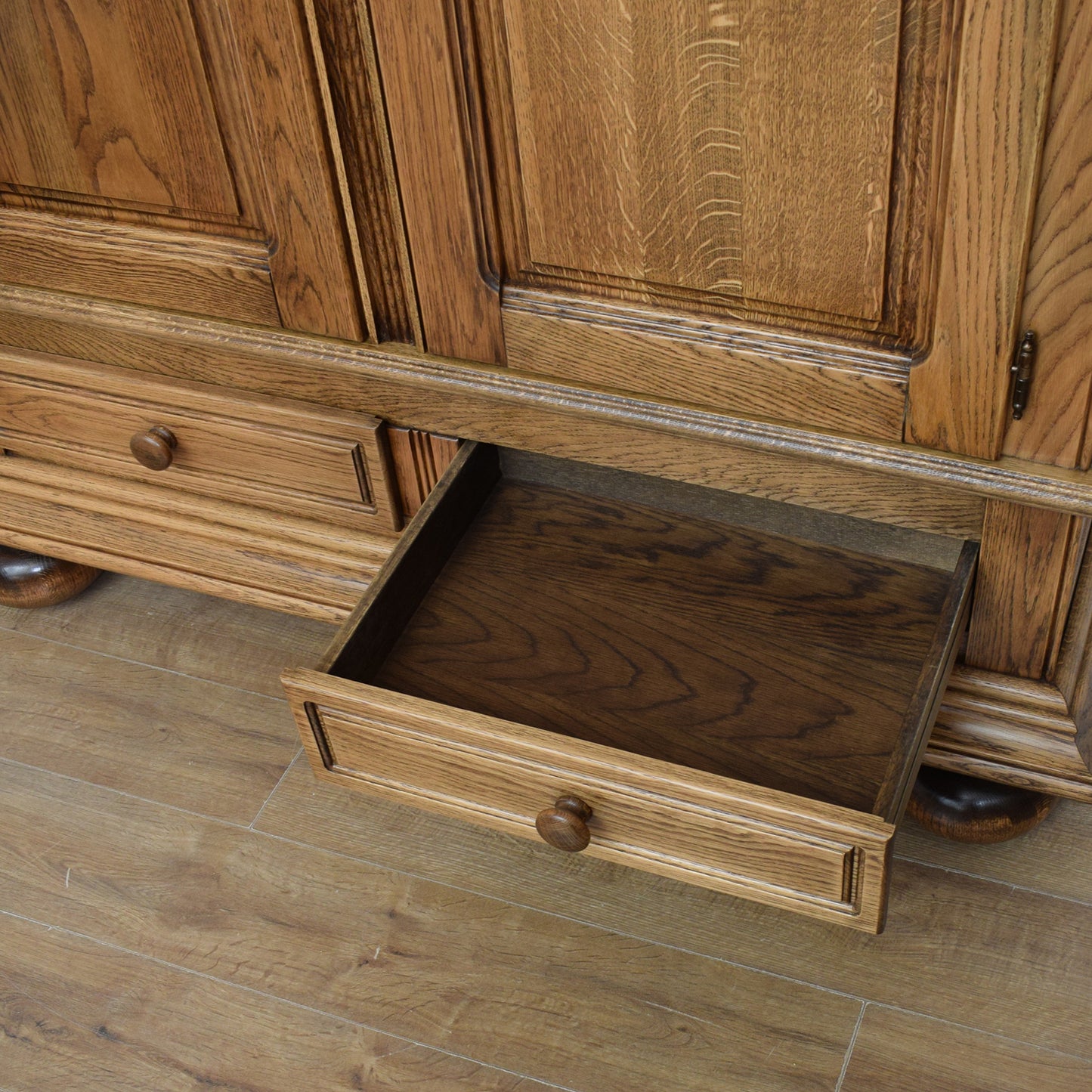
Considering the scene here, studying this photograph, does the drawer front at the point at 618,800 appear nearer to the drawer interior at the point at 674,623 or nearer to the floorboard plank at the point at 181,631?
the drawer interior at the point at 674,623

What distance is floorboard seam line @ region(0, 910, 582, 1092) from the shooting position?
3.30 ft

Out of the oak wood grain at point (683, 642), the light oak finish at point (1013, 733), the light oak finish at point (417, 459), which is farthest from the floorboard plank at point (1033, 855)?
the light oak finish at point (417, 459)

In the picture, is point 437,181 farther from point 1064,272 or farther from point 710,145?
point 1064,272

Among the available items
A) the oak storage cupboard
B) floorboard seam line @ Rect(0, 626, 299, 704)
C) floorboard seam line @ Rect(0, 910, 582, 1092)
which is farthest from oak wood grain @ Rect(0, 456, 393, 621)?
floorboard seam line @ Rect(0, 910, 582, 1092)

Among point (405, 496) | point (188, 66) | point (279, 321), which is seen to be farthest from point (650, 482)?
point (188, 66)

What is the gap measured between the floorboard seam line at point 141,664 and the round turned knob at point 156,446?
10.7 inches

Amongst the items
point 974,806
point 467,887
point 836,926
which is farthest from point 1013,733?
point 467,887

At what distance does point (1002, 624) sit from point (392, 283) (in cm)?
50

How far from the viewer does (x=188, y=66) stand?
880 millimetres

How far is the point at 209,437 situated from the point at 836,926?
659 millimetres

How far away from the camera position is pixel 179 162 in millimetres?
930

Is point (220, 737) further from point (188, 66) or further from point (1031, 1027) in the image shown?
point (1031, 1027)

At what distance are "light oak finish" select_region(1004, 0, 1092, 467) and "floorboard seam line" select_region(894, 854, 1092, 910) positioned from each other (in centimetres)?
44

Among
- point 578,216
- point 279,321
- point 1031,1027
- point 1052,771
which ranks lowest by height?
point 1031,1027
